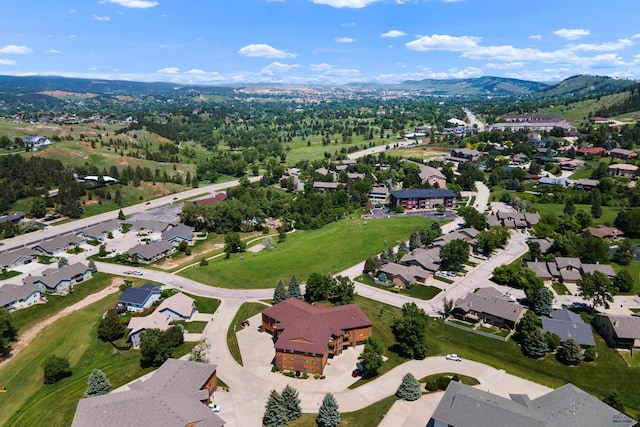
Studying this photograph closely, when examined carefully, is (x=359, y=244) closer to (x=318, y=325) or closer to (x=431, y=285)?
(x=431, y=285)

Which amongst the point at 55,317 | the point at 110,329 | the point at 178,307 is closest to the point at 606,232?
the point at 178,307

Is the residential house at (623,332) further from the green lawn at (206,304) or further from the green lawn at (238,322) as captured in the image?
the green lawn at (206,304)

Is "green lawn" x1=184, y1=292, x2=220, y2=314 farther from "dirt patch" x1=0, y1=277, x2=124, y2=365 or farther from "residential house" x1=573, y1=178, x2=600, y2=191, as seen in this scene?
"residential house" x1=573, y1=178, x2=600, y2=191

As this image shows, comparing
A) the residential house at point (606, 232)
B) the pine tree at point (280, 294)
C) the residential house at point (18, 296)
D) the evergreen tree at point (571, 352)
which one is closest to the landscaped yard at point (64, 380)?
the residential house at point (18, 296)

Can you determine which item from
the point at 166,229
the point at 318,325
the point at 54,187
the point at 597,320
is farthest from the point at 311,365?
the point at 54,187

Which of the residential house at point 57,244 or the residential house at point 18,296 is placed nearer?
the residential house at point 18,296

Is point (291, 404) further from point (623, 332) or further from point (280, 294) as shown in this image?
point (623, 332)
